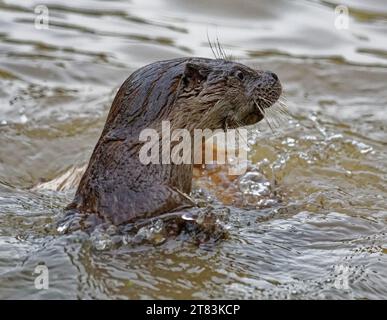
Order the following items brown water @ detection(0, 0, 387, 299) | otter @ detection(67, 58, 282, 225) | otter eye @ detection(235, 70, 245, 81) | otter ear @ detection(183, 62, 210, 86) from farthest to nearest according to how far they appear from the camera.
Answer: otter eye @ detection(235, 70, 245, 81) → otter ear @ detection(183, 62, 210, 86) → otter @ detection(67, 58, 282, 225) → brown water @ detection(0, 0, 387, 299)

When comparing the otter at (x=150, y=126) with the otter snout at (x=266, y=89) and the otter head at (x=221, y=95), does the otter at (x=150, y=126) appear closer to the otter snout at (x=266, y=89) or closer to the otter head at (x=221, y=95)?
the otter head at (x=221, y=95)

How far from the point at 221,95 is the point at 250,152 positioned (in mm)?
1539

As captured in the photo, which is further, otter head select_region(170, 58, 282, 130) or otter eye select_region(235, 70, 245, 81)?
otter eye select_region(235, 70, 245, 81)

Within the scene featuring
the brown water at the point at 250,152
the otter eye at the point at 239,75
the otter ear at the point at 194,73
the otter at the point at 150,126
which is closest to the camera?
the brown water at the point at 250,152

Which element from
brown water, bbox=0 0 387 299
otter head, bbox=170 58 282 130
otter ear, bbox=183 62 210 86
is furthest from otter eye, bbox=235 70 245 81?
brown water, bbox=0 0 387 299

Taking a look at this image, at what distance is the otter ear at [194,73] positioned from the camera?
383 centimetres

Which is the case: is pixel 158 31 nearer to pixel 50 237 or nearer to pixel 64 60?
pixel 64 60

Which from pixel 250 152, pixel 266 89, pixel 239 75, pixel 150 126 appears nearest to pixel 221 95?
pixel 239 75

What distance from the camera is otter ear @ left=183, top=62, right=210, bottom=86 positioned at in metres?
3.83

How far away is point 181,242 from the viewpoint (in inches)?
140

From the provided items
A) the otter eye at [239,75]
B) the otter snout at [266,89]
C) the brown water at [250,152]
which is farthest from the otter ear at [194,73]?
the brown water at [250,152]

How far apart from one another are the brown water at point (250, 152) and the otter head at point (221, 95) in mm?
433

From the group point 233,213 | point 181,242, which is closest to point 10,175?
point 233,213

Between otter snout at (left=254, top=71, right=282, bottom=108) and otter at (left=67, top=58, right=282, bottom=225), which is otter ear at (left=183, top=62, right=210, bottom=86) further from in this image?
otter snout at (left=254, top=71, right=282, bottom=108)
